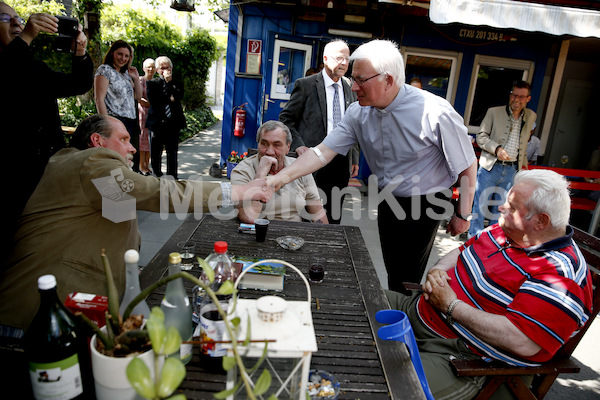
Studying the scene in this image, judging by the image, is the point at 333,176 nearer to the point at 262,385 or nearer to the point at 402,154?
the point at 402,154

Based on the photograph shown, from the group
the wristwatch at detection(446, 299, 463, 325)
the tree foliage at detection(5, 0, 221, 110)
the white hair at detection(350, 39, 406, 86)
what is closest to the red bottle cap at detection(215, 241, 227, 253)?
the wristwatch at detection(446, 299, 463, 325)

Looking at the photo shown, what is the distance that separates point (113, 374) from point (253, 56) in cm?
659

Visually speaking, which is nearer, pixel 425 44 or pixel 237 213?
pixel 237 213

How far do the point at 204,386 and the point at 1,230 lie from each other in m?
1.36

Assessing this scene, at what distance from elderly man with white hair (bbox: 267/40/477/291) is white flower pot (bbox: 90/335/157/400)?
1.74 m

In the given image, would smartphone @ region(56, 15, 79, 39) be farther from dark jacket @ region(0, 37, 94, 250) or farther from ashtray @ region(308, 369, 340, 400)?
ashtray @ region(308, 369, 340, 400)

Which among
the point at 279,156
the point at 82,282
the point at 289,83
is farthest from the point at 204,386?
the point at 289,83

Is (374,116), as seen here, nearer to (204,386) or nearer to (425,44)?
(204,386)

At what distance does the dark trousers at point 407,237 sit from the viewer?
8.56 feet

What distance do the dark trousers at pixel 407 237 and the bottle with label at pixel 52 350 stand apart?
2112 mm

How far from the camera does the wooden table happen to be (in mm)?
1164

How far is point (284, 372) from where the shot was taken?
934mm

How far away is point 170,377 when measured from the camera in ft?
2.15

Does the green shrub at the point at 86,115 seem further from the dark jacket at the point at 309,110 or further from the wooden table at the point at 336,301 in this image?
the wooden table at the point at 336,301
